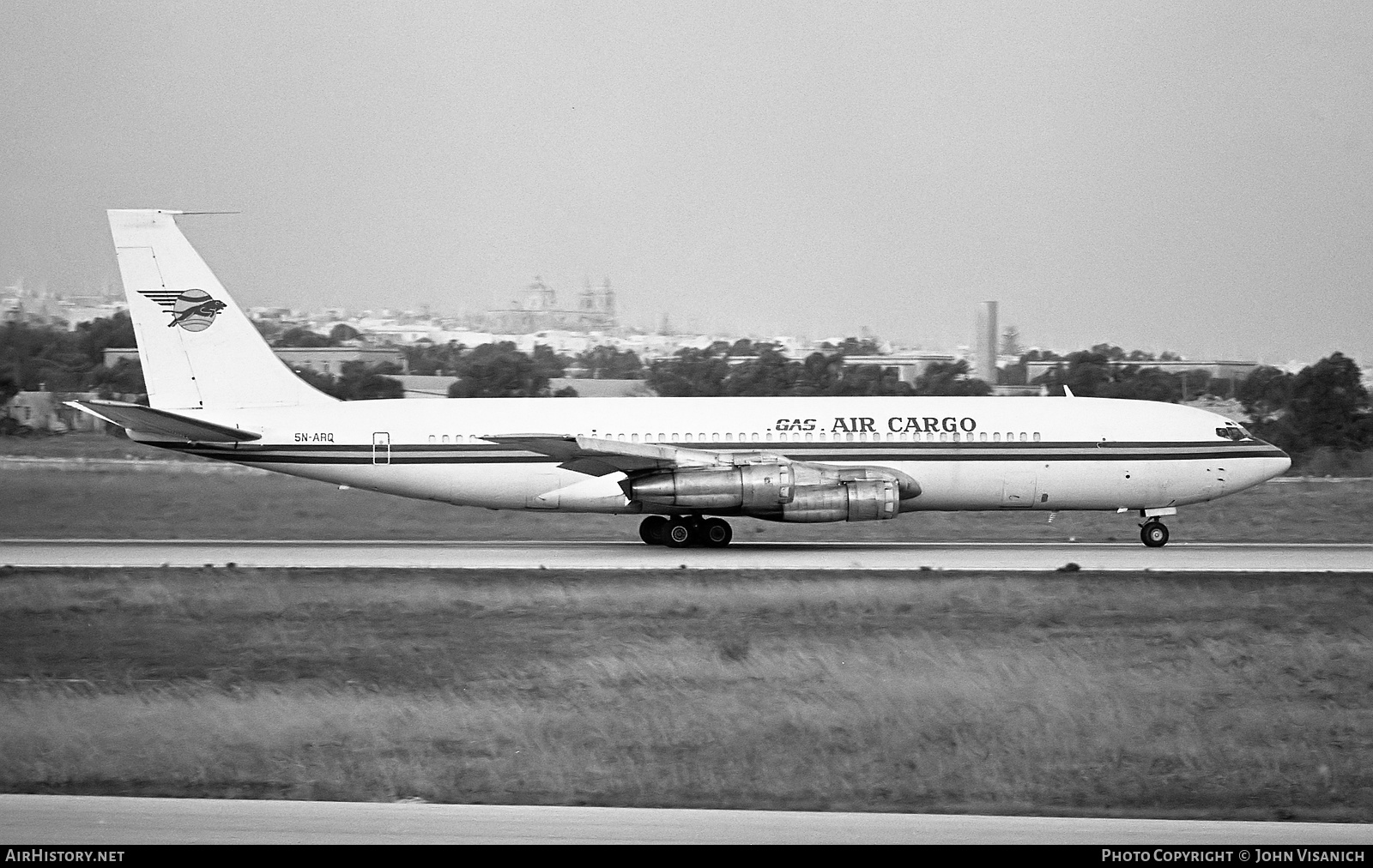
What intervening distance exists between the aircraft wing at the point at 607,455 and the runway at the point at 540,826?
16835 mm

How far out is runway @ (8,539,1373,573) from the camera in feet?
80.1

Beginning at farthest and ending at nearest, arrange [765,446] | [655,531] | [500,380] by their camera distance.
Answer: [500,380] → [655,531] → [765,446]

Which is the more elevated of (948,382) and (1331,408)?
(948,382)

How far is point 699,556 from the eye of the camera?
1043 inches

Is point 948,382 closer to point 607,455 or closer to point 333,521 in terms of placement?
point 333,521

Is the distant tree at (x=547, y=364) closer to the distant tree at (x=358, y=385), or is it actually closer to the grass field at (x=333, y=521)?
the distant tree at (x=358, y=385)

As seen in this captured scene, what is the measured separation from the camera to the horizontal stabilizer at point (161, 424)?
85.3 feet

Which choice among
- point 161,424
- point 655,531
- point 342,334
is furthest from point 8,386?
point 342,334

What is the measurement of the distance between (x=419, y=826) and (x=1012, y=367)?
88.8 meters

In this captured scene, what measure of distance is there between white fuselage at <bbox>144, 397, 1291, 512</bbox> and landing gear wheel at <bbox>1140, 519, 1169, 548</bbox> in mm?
450

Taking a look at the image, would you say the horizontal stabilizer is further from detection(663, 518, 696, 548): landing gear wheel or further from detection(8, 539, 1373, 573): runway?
detection(663, 518, 696, 548): landing gear wheel

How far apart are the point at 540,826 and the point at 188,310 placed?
21.8 meters

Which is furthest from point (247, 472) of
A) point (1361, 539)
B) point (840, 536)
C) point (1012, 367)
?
point (1012, 367)
